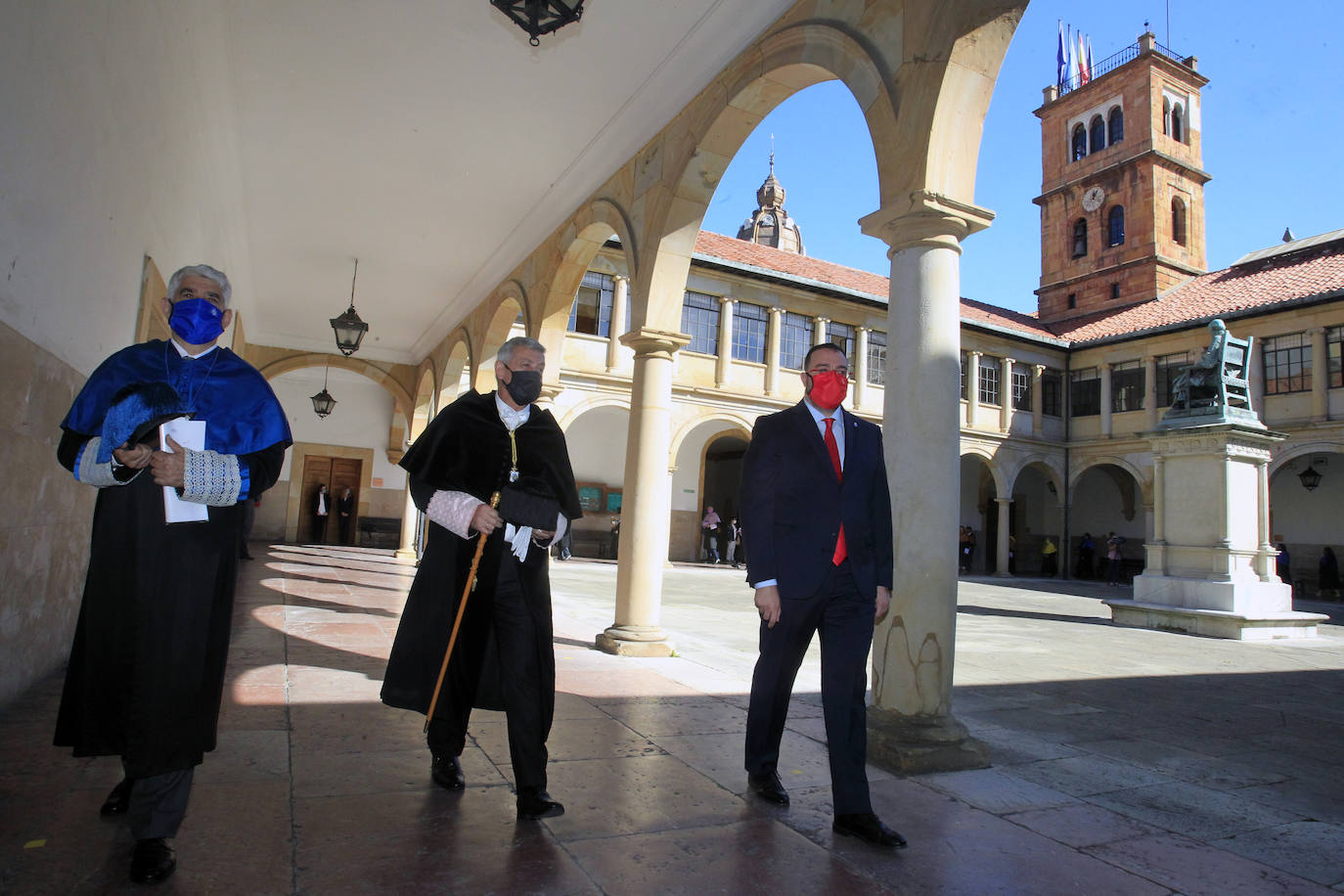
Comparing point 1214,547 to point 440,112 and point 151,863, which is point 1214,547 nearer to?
point 440,112

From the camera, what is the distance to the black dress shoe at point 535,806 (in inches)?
101

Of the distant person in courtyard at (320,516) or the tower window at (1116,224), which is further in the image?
the tower window at (1116,224)

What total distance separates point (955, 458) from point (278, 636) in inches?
187

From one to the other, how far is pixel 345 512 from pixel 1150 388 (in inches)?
862

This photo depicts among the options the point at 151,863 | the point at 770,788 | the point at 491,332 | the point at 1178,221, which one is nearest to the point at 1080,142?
the point at 1178,221

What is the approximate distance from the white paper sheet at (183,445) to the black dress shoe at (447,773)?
1188mm

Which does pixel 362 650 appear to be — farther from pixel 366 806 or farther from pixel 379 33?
pixel 379 33

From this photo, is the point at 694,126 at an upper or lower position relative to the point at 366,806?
upper

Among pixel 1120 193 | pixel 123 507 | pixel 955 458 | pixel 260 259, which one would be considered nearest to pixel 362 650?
pixel 123 507

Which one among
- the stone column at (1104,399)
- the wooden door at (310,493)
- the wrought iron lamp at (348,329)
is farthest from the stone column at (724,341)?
the stone column at (1104,399)

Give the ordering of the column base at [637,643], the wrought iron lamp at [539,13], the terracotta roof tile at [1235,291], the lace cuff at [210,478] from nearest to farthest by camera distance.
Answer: the lace cuff at [210,478] → the wrought iron lamp at [539,13] → the column base at [637,643] → the terracotta roof tile at [1235,291]

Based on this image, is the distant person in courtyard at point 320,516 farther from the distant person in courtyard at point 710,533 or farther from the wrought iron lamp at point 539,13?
the wrought iron lamp at point 539,13

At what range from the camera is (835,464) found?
9.48 feet

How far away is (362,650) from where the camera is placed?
5.52m
